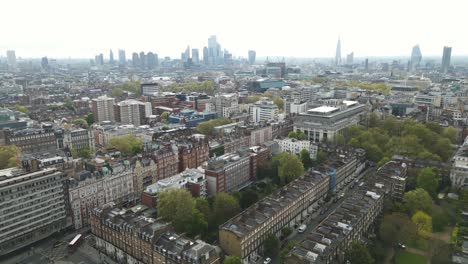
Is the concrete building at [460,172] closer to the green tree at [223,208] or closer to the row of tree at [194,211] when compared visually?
the row of tree at [194,211]

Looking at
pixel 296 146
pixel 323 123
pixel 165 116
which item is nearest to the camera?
pixel 296 146

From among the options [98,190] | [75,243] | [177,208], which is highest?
[177,208]

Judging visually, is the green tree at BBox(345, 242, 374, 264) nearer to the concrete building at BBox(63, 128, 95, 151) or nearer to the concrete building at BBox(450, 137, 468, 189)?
the concrete building at BBox(450, 137, 468, 189)

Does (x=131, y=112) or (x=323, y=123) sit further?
(x=131, y=112)

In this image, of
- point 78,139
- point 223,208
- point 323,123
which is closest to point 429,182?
point 223,208

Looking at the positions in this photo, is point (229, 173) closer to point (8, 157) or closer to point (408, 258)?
point (408, 258)

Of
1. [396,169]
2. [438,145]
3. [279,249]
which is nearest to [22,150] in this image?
[279,249]

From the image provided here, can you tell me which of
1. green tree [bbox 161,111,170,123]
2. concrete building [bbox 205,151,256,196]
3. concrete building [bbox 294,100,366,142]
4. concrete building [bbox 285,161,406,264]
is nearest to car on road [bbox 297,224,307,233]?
concrete building [bbox 285,161,406,264]

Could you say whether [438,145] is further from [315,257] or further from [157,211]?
[157,211]
